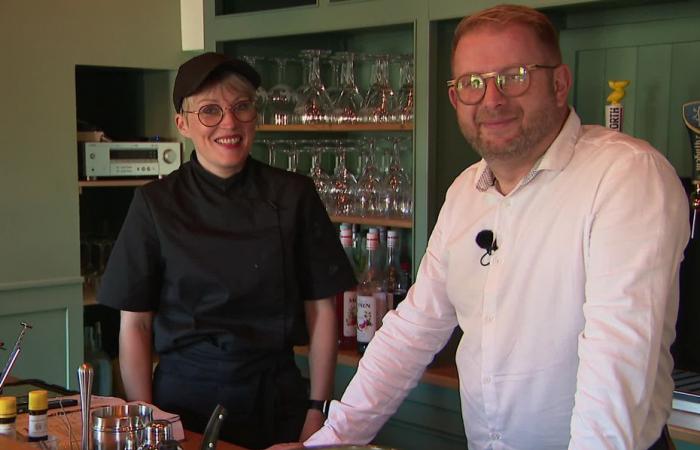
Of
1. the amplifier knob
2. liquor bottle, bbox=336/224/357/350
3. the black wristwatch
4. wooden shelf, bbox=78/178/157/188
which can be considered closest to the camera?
the black wristwatch

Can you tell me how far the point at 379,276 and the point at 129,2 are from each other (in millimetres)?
Result: 1407

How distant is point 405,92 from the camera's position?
9.03 feet

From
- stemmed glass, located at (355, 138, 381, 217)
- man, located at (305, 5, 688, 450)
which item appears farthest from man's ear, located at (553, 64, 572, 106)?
stemmed glass, located at (355, 138, 381, 217)

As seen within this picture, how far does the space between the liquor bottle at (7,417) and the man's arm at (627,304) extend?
98 centimetres

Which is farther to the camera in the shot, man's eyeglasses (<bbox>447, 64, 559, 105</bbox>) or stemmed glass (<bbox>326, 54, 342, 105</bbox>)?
stemmed glass (<bbox>326, 54, 342, 105</bbox>)

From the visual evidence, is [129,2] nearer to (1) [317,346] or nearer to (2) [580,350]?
(1) [317,346]

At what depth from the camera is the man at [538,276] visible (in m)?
1.25

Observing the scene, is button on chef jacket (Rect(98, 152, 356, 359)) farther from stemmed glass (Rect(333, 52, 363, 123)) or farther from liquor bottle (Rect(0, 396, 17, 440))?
stemmed glass (Rect(333, 52, 363, 123))

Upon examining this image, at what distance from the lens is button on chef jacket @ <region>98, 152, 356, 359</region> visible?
2.00 meters

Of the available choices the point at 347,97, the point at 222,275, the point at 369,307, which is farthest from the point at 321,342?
the point at 347,97

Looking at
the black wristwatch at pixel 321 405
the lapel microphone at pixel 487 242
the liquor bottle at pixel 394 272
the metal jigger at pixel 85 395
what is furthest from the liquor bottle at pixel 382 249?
the metal jigger at pixel 85 395

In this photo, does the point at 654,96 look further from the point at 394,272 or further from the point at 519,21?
the point at 519,21

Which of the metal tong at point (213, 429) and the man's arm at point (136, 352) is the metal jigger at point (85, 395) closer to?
the metal tong at point (213, 429)

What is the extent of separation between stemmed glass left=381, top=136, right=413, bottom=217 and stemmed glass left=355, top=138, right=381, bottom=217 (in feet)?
0.08
